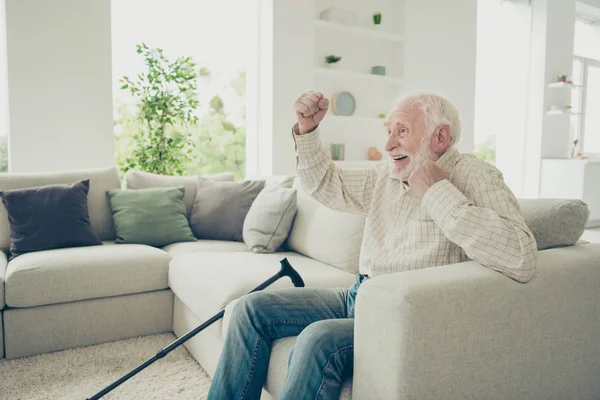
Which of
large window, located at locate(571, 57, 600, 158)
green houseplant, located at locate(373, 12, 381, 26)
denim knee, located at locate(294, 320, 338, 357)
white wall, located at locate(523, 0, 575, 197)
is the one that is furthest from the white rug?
large window, located at locate(571, 57, 600, 158)

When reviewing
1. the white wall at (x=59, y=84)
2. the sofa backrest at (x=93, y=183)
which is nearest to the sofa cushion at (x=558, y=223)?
the sofa backrest at (x=93, y=183)

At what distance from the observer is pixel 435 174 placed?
1.41 meters

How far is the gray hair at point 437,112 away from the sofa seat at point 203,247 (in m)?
1.68

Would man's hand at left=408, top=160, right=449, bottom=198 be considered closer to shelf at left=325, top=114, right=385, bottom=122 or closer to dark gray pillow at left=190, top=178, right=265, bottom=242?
dark gray pillow at left=190, top=178, right=265, bottom=242

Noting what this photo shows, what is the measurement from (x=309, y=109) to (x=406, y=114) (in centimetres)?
31

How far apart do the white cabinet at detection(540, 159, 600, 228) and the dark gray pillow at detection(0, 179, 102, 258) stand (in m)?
5.97

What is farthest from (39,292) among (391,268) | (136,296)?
(391,268)

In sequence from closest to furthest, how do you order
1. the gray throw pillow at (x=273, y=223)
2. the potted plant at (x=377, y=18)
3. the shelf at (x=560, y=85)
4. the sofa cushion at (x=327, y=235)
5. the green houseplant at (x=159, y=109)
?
the sofa cushion at (x=327, y=235)
the gray throw pillow at (x=273, y=223)
the green houseplant at (x=159, y=109)
the potted plant at (x=377, y=18)
the shelf at (x=560, y=85)

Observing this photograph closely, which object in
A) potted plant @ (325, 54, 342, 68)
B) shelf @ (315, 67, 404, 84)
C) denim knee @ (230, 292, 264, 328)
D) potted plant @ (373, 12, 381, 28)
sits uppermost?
potted plant @ (373, 12, 381, 28)

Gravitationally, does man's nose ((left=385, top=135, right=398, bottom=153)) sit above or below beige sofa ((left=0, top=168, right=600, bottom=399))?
above

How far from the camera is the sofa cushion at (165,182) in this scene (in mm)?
3387

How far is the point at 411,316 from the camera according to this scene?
112 centimetres

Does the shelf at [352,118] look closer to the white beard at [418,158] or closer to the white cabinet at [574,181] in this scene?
the white cabinet at [574,181]

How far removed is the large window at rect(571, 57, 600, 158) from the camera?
7.77m
